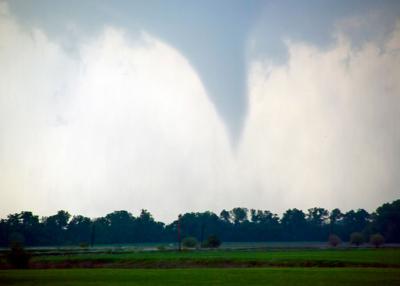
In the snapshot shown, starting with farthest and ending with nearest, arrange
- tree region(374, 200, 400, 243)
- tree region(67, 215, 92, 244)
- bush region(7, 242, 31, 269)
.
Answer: tree region(67, 215, 92, 244) → tree region(374, 200, 400, 243) → bush region(7, 242, 31, 269)

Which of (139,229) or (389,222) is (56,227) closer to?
(139,229)

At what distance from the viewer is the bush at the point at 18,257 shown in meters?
66.4

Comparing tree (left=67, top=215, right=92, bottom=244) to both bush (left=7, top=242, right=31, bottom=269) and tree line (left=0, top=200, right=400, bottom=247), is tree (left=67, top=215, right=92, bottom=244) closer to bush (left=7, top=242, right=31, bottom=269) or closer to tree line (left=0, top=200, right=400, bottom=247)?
tree line (left=0, top=200, right=400, bottom=247)

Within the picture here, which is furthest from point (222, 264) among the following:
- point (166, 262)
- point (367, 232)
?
point (367, 232)

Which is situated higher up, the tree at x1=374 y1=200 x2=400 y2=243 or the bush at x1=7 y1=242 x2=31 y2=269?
the tree at x1=374 y1=200 x2=400 y2=243

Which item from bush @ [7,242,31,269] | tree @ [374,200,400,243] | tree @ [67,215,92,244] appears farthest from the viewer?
tree @ [67,215,92,244]

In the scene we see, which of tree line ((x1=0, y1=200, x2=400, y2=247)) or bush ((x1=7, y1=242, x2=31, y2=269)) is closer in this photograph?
bush ((x1=7, y1=242, x2=31, y2=269))

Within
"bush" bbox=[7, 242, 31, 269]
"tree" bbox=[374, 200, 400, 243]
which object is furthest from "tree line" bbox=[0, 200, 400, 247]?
"bush" bbox=[7, 242, 31, 269]

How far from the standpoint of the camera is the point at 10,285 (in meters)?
35.7

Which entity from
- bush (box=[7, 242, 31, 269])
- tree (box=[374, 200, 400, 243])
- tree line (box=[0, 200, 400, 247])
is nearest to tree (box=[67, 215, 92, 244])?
tree line (box=[0, 200, 400, 247])

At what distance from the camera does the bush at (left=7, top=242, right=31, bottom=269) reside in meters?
66.4

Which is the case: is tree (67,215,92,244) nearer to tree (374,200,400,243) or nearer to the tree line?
the tree line

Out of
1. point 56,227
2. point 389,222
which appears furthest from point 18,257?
point 389,222

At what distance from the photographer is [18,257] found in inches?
2625
